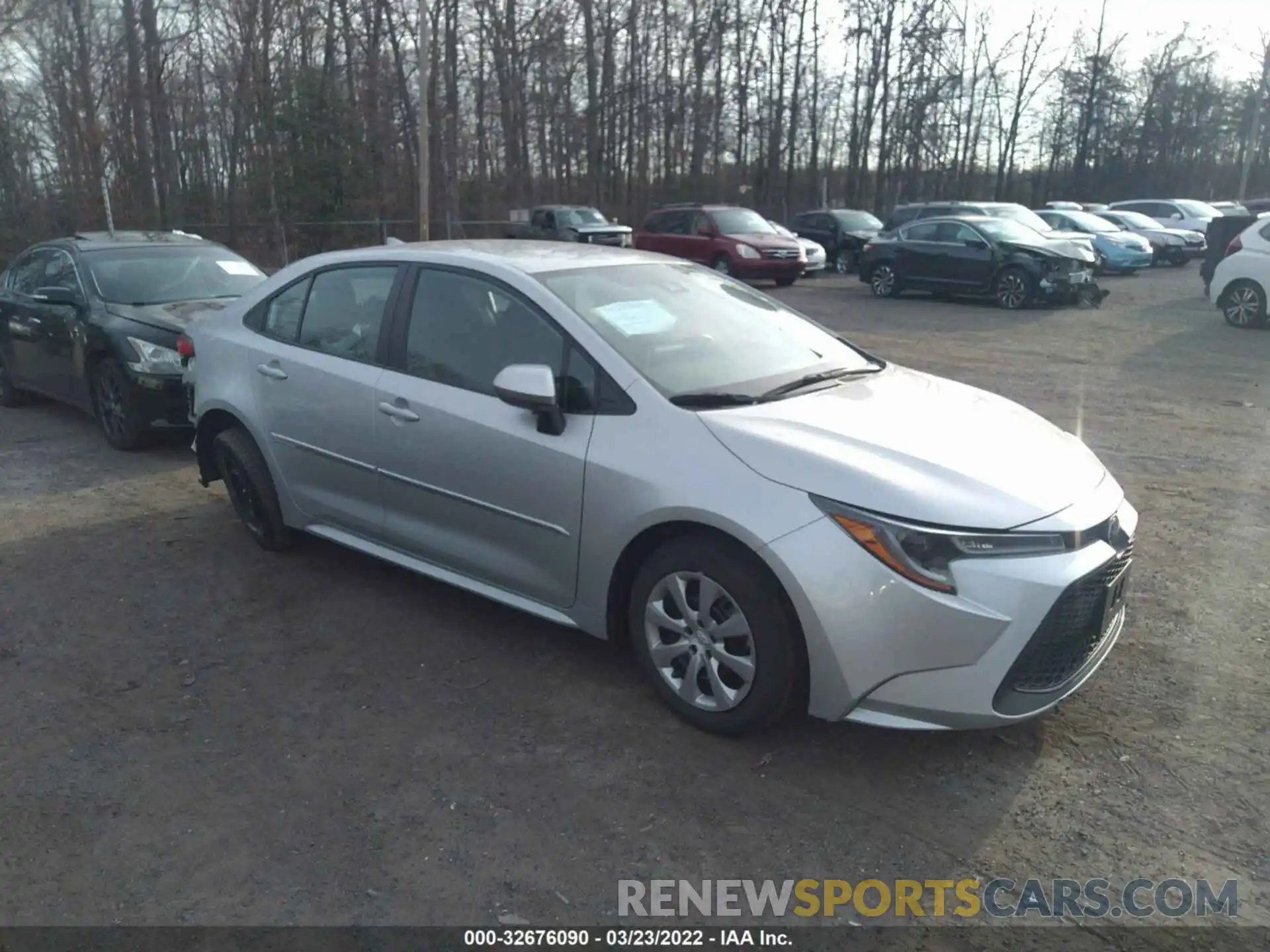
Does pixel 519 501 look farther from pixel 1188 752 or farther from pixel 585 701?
pixel 1188 752

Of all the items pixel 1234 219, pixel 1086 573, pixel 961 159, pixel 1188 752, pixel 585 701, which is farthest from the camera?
pixel 961 159

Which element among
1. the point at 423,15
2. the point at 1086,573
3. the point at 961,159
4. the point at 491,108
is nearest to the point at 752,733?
the point at 1086,573

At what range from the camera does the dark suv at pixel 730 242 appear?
22.6 metres

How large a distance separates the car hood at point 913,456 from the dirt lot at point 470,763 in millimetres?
921

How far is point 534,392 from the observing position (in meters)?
3.91

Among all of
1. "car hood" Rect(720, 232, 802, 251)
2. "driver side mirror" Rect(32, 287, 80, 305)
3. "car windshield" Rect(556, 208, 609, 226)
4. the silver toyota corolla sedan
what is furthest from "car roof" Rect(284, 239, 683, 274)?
"car windshield" Rect(556, 208, 609, 226)

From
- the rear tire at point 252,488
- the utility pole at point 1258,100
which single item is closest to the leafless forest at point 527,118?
the utility pole at point 1258,100

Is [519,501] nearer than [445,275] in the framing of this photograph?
Yes

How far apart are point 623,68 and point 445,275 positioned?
42893 millimetres

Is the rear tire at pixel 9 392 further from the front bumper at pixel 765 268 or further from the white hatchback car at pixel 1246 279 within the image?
the white hatchback car at pixel 1246 279

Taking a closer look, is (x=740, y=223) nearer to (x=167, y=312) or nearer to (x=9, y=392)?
(x=9, y=392)

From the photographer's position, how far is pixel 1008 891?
3.00m

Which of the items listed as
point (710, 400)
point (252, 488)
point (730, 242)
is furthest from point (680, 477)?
point (730, 242)

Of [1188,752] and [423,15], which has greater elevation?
[423,15]
